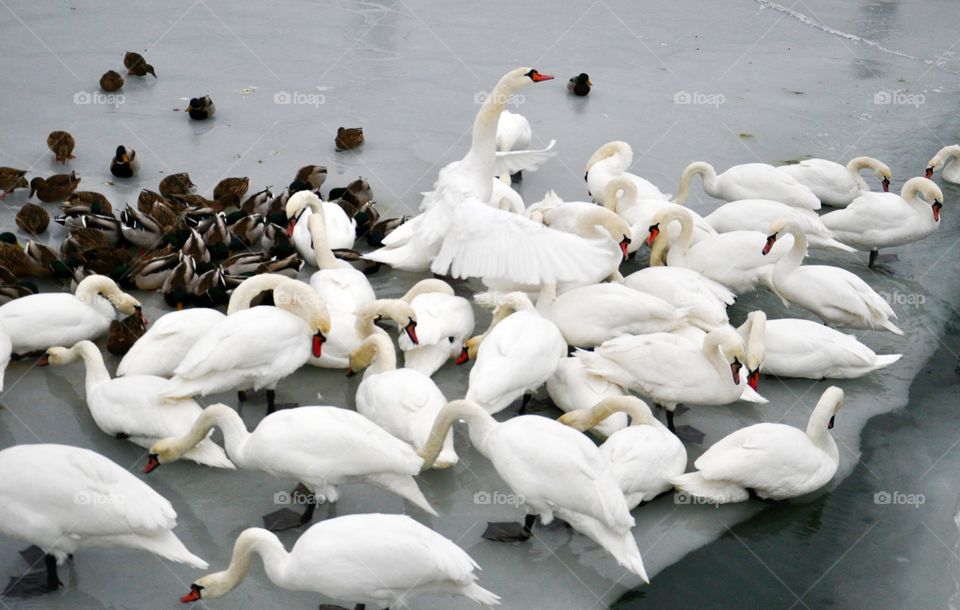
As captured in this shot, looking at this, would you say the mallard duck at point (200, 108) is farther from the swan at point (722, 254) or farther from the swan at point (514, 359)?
the swan at point (514, 359)

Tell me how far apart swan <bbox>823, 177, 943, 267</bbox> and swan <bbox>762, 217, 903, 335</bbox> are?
1.14 m

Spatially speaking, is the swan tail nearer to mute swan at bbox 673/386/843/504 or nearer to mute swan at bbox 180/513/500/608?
mute swan at bbox 180/513/500/608

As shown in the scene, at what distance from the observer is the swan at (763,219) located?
874cm

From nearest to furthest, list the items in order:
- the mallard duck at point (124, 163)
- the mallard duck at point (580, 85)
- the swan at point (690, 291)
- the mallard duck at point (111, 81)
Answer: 1. the swan at point (690, 291)
2. the mallard duck at point (124, 163)
3. the mallard duck at point (111, 81)
4. the mallard duck at point (580, 85)

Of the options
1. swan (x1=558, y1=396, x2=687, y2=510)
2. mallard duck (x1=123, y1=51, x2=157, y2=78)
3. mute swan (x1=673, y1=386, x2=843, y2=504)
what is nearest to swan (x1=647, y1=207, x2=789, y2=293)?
mute swan (x1=673, y1=386, x2=843, y2=504)

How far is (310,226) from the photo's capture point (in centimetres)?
802

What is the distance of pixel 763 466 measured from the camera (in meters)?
5.93

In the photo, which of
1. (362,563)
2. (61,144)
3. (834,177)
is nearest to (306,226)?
(61,144)

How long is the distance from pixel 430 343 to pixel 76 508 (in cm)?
265

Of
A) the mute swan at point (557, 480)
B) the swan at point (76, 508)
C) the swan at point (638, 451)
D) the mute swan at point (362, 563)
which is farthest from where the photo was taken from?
the swan at point (638, 451)

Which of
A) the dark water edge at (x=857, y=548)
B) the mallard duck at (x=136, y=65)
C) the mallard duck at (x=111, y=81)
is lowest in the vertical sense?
the dark water edge at (x=857, y=548)

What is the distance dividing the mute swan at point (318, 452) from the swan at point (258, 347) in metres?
0.52

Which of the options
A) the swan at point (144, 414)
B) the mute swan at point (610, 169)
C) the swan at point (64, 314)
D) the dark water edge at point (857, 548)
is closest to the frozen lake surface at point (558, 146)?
the dark water edge at point (857, 548)

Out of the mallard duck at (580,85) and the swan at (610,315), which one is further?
the mallard duck at (580,85)
